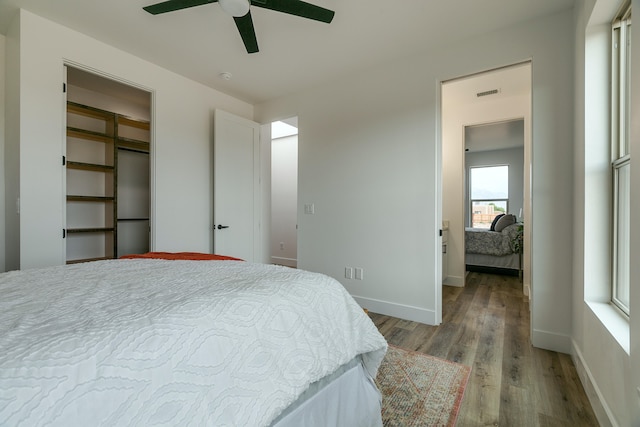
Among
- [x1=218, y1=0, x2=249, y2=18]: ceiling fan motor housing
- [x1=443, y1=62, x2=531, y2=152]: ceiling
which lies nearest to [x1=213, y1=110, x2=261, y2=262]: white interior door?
[x1=218, y1=0, x2=249, y2=18]: ceiling fan motor housing

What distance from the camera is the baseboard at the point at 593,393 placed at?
4.44 ft

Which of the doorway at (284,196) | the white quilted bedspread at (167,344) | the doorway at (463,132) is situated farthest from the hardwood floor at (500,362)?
the doorway at (284,196)

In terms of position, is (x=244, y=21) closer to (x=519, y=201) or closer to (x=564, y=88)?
(x=564, y=88)

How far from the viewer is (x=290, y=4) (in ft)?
5.61

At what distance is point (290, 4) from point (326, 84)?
1708 mm

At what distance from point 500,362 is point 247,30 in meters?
2.83

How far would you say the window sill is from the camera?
1.26 metres

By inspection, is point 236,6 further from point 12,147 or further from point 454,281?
point 454,281

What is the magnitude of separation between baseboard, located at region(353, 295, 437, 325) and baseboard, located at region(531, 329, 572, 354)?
0.75 metres

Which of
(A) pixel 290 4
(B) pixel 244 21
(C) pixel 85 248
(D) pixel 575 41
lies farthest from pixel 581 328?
(C) pixel 85 248

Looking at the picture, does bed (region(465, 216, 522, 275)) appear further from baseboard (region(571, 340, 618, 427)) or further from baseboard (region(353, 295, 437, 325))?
baseboard (region(571, 340, 618, 427))

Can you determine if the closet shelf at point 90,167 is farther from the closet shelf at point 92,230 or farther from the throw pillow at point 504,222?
the throw pillow at point 504,222

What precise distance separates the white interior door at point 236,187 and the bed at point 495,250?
3570 mm

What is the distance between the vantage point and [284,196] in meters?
5.87
